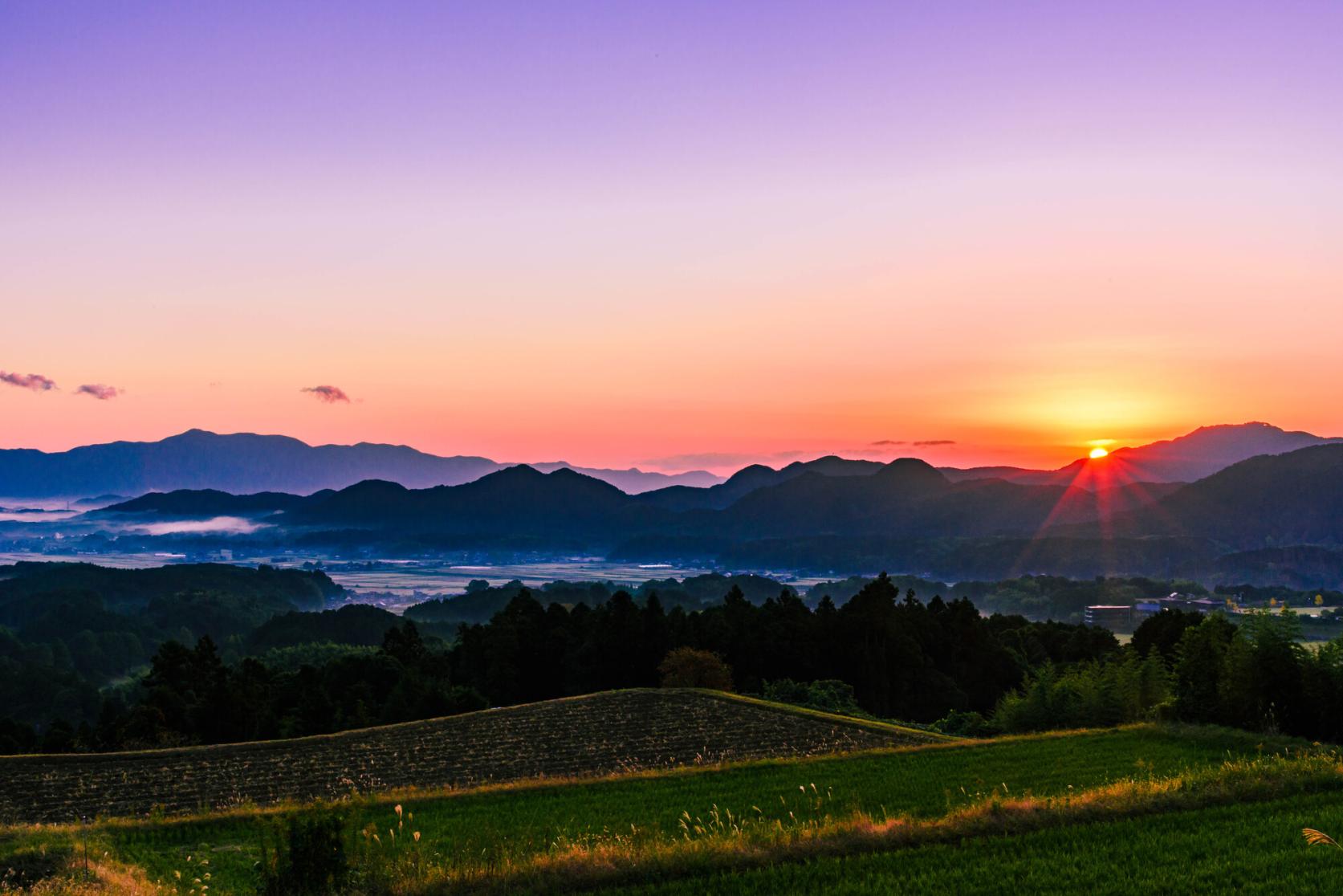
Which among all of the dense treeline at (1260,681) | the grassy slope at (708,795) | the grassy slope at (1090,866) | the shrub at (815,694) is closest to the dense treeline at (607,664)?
the shrub at (815,694)

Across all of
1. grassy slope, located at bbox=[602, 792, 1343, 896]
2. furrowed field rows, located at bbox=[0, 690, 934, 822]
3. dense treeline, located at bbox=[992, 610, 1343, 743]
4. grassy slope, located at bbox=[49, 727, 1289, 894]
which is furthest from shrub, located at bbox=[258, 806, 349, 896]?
dense treeline, located at bbox=[992, 610, 1343, 743]

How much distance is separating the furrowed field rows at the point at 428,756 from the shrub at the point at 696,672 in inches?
652

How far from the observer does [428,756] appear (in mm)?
28812

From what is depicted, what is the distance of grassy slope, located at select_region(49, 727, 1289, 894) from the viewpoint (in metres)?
16.6

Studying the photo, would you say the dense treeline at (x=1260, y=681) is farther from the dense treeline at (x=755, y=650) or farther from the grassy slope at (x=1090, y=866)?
the dense treeline at (x=755, y=650)

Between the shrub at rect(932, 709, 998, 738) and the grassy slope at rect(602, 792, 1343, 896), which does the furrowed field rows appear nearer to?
the shrub at rect(932, 709, 998, 738)

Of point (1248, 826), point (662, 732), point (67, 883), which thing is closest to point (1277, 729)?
point (1248, 826)

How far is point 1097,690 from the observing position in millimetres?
37125

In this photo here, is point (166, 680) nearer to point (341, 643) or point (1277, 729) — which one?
point (1277, 729)

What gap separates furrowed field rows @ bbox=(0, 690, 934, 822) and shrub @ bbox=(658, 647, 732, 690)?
54.3ft

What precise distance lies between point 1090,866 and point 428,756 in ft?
72.0

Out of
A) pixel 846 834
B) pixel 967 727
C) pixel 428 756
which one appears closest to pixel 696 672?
pixel 967 727

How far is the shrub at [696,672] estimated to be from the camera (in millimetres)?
54031

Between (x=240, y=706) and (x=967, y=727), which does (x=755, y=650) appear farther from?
(x=240, y=706)
